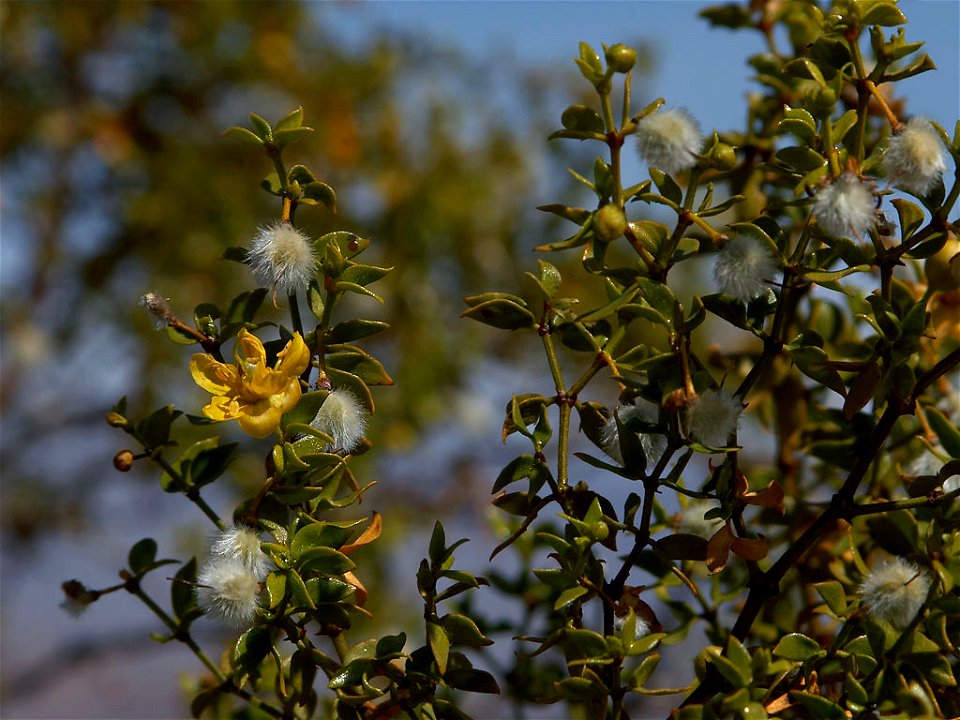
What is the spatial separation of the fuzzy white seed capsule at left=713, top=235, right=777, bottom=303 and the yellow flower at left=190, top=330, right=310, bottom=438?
0.16 metres

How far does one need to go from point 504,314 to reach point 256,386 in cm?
10

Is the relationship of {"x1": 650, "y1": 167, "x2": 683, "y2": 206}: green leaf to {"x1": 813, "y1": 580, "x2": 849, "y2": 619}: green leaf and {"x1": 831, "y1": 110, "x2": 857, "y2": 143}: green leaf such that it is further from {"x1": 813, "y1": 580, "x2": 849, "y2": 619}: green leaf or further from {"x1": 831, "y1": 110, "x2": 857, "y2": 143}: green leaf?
{"x1": 813, "y1": 580, "x2": 849, "y2": 619}: green leaf

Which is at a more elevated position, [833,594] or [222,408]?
[222,408]

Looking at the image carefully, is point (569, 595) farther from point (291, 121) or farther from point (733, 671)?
point (291, 121)

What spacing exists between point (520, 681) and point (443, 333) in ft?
6.11

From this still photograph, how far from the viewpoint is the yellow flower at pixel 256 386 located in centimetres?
38

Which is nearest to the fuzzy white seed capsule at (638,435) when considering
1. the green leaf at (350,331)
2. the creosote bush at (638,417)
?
the creosote bush at (638,417)

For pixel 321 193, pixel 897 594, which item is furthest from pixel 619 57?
pixel 897 594

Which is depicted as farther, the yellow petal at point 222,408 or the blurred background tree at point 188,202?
the blurred background tree at point 188,202

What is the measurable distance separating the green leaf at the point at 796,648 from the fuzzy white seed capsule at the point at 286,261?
0.77ft

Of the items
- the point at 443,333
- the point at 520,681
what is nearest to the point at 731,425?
the point at 520,681

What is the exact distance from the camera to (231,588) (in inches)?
14.7

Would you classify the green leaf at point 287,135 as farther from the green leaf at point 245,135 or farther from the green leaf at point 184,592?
the green leaf at point 184,592

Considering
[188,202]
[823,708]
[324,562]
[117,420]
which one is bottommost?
[823,708]
